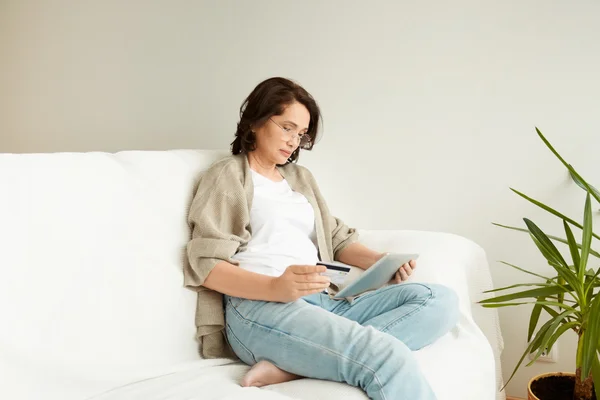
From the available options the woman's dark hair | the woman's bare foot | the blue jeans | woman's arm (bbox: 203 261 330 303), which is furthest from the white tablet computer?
the woman's dark hair

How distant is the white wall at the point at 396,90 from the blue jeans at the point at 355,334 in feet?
2.05

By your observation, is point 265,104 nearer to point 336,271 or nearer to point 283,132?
point 283,132

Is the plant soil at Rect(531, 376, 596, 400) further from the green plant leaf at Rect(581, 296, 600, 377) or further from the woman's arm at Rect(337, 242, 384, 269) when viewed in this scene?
the woman's arm at Rect(337, 242, 384, 269)

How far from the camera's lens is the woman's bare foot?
1.33 m

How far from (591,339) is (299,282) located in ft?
2.33

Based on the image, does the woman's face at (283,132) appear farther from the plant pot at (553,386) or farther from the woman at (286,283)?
the plant pot at (553,386)

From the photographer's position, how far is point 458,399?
135cm

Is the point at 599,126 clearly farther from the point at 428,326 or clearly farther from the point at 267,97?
the point at 267,97

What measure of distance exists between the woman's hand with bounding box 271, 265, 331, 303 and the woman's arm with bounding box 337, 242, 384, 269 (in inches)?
17.9

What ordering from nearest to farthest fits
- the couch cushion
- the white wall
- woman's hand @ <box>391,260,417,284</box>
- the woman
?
the couch cushion < the woman < woman's hand @ <box>391,260,417,284</box> < the white wall

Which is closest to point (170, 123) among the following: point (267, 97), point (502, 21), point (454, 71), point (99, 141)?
point (99, 141)

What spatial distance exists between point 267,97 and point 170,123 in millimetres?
842

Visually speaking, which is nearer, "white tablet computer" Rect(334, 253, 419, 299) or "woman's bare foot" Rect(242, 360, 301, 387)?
"woman's bare foot" Rect(242, 360, 301, 387)

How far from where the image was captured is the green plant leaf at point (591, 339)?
1.41 m
